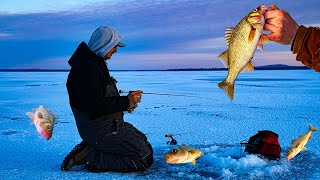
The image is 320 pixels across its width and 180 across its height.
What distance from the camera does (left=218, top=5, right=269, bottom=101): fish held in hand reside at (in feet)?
6.35

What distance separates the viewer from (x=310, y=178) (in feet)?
14.9

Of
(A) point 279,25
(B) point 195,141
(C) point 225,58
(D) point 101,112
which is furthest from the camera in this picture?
(B) point 195,141

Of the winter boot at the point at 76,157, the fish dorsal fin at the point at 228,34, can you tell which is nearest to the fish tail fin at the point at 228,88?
the fish dorsal fin at the point at 228,34

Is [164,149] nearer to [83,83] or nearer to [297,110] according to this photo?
[83,83]

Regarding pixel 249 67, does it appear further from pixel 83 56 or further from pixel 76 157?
pixel 76 157

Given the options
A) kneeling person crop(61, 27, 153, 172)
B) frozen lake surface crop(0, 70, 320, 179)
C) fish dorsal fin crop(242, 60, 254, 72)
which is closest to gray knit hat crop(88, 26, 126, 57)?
kneeling person crop(61, 27, 153, 172)

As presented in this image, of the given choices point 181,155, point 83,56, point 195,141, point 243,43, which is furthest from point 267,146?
point 243,43

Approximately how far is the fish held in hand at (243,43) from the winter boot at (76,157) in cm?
315

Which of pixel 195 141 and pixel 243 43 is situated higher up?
pixel 243 43

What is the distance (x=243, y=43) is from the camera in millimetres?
2080

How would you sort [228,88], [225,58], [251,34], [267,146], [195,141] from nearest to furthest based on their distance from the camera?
[251,34]
[228,88]
[225,58]
[267,146]
[195,141]

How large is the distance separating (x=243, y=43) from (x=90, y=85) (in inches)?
107

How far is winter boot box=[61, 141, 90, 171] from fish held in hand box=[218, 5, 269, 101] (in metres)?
3.15

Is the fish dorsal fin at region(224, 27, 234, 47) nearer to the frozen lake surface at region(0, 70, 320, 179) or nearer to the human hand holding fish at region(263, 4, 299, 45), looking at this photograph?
the human hand holding fish at region(263, 4, 299, 45)
